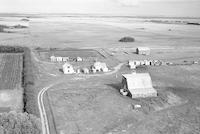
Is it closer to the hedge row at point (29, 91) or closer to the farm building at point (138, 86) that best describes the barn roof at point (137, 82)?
the farm building at point (138, 86)

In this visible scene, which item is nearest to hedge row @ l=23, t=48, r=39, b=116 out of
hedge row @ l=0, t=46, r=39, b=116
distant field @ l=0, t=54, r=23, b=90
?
hedge row @ l=0, t=46, r=39, b=116

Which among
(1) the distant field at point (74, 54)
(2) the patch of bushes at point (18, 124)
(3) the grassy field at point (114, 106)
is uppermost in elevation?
(2) the patch of bushes at point (18, 124)

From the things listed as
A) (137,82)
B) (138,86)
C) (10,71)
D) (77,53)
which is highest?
(137,82)

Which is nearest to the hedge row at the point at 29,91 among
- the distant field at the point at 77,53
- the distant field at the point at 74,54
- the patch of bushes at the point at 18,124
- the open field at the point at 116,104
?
the open field at the point at 116,104

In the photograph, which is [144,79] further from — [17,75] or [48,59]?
[48,59]

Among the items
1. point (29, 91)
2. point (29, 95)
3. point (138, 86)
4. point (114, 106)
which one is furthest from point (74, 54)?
point (114, 106)

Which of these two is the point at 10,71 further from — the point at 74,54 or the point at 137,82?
the point at 137,82
